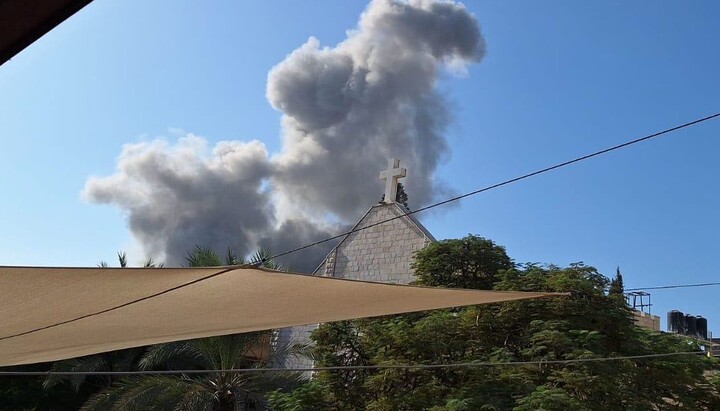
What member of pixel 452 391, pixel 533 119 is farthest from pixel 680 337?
pixel 533 119

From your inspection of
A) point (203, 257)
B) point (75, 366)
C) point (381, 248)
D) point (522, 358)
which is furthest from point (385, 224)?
point (75, 366)

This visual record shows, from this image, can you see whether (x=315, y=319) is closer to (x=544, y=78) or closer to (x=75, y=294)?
(x=75, y=294)

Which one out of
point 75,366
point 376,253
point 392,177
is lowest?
point 75,366

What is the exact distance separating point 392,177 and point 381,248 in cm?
145

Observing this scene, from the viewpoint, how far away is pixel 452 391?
8.68m

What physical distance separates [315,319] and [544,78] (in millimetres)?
3892

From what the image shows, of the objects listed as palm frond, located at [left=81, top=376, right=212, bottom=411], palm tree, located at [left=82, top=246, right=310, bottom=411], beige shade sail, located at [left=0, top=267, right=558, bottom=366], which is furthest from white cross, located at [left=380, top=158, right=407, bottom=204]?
beige shade sail, located at [left=0, top=267, right=558, bottom=366]

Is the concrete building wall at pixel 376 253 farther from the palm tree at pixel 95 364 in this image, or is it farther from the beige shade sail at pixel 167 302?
the beige shade sail at pixel 167 302

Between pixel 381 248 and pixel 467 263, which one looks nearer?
pixel 467 263

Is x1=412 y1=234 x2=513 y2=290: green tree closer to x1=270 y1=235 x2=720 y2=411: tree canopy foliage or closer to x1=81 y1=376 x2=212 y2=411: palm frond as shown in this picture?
x1=270 y1=235 x2=720 y2=411: tree canopy foliage

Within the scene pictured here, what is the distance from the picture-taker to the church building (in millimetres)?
14078

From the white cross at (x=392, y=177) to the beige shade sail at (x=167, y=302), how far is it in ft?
34.2

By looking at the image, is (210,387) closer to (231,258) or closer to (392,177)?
(231,258)

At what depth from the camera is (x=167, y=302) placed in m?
3.73
